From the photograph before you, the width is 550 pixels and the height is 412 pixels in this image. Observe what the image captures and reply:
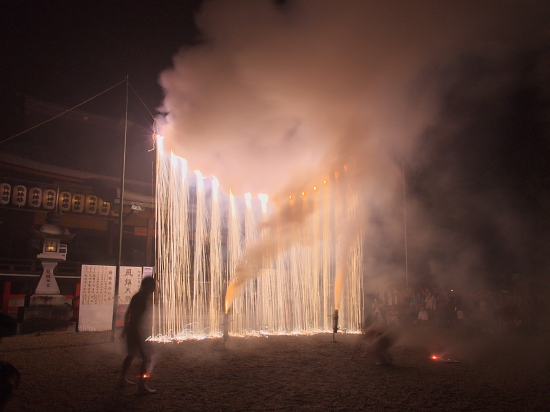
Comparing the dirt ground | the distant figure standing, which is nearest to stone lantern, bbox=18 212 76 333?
the dirt ground

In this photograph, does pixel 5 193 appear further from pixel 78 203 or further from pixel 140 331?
pixel 140 331

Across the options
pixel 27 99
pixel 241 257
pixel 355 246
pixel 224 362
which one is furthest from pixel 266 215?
pixel 27 99

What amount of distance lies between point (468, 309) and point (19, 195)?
51.9ft

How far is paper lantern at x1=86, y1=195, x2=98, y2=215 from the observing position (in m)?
14.6

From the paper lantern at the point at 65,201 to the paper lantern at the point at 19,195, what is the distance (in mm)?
1138

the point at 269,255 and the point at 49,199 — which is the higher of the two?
the point at 49,199

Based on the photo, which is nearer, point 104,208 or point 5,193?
point 5,193

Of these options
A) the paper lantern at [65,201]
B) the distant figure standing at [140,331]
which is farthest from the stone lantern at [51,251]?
the distant figure standing at [140,331]

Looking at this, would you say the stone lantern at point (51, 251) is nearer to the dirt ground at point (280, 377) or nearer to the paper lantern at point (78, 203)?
the paper lantern at point (78, 203)

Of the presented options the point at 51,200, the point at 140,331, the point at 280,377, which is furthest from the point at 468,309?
the point at 51,200

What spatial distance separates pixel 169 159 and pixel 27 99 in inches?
355

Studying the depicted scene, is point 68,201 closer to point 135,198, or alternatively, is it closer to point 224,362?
point 135,198

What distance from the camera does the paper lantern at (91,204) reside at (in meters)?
14.6

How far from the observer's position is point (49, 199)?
13555 mm
